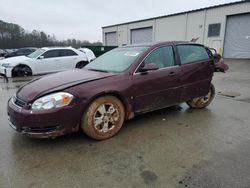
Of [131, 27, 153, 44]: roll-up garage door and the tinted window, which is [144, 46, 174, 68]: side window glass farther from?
[131, 27, 153, 44]: roll-up garage door

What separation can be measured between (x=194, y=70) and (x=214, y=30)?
18.7 m

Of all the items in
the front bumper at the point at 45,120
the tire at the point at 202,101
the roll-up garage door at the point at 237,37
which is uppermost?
the roll-up garage door at the point at 237,37

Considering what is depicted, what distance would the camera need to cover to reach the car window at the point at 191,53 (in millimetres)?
4184

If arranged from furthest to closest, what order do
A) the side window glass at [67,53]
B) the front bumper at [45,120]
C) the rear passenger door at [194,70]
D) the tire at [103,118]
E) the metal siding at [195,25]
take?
the metal siding at [195,25], the side window glass at [67,53], the rear passenger door at [194,70], the tire at [103,118], the front bumper at [45,120]

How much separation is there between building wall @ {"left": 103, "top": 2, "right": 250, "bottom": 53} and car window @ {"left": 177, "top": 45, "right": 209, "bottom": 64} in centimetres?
1687

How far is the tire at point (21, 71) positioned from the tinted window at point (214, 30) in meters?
18.0

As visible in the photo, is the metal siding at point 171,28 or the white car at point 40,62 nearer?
the white car at point 40,62

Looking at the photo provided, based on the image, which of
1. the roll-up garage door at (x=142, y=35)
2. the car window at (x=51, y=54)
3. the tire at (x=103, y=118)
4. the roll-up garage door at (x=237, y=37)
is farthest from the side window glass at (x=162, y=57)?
the roll-up garage door at (x=142, y=35)

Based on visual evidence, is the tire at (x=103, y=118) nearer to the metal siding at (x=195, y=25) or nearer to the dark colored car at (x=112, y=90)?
the dark colored car at (x=112, y=90)

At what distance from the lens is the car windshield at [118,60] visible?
11.9ft

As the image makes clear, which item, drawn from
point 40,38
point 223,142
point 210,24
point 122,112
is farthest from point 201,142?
point 40,38

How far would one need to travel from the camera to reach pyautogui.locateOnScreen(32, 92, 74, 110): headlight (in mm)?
2725

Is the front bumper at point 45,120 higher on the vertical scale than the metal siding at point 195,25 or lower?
lower

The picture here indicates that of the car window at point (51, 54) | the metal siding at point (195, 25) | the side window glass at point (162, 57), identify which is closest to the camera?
the side window glass at point (162, 57)
